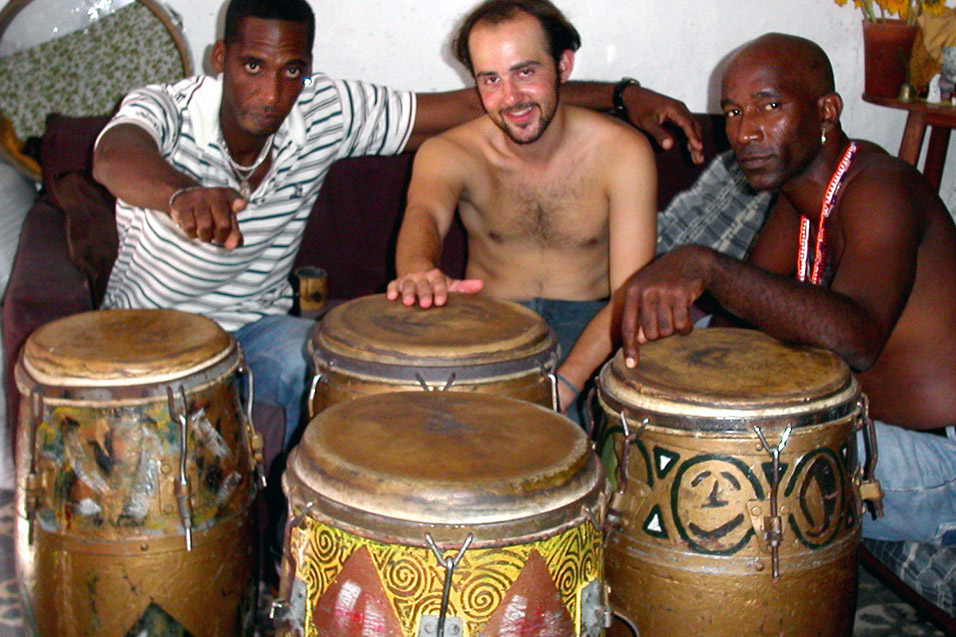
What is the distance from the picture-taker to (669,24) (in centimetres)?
353

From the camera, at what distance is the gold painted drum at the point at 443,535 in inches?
50.8

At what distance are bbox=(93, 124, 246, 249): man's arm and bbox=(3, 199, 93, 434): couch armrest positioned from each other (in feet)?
1.09

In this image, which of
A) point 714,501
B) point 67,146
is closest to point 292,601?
point 714,501

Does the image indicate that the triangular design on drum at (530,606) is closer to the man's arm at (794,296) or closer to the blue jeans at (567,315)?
the man's arm at (794,296)

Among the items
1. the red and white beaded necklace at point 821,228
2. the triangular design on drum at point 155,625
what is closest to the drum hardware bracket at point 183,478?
the triangular design on drum at point 155,625

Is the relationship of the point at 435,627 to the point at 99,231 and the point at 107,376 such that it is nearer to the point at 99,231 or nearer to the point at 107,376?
the point at 107,376

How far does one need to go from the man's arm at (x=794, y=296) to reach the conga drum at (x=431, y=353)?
19cm

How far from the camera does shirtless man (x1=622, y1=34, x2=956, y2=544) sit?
179cm

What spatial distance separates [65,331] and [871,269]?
147 centimetres

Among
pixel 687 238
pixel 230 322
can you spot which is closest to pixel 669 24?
pixel 687 238

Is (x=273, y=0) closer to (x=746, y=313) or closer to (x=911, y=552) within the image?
(x=746, y=313)

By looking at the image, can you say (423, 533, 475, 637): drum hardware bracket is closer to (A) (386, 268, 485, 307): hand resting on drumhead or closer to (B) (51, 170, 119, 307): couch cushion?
(A) (386, 268, 485, 307): hand resting on drumhead

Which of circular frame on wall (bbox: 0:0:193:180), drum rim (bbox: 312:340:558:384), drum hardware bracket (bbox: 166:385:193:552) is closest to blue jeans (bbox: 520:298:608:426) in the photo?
drum rim (bbox: 312:340:558:384)

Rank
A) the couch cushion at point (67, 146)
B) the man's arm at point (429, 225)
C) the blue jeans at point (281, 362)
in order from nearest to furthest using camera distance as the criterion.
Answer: the man's arm at point (429, 225) < the blue jeans at point (281, 362) < the couch cushion at point (67, 146)
